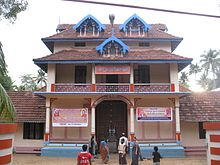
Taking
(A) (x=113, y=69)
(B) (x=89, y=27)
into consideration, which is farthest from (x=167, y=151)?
(B) (x=89, y=27)

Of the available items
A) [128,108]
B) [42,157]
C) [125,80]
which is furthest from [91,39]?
[42,157]

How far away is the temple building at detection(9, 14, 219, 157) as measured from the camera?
17.3 metres

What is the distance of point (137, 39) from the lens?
19.4 meters

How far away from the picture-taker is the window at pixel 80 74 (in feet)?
63.5

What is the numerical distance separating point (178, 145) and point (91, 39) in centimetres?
915

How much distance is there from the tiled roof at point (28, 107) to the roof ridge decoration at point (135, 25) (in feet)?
26.3

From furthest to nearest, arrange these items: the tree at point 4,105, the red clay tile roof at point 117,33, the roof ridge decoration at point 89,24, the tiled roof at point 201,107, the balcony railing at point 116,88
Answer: the roof ridge decoration at point 89,24 < the red clay tile roof at point 117,33 < the tiled roof at point 201,107 < the balcony railing at point 116,88 < the tree at point 4,105

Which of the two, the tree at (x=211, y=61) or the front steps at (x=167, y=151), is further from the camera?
the tree at (x=211, y=61)

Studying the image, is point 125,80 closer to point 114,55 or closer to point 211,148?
point 114,55

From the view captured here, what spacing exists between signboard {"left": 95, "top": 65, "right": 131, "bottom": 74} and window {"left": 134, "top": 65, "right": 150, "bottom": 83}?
1856 millimetres

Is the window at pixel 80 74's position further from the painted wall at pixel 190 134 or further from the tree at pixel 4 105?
the tree at pixel 4 105

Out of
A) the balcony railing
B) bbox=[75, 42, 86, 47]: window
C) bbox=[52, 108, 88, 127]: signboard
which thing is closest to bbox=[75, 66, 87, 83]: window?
the balcony railing

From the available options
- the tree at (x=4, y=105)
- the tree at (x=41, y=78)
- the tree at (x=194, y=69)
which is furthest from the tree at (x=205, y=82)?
the tree at (x=4, y=105)

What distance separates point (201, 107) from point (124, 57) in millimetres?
6571
